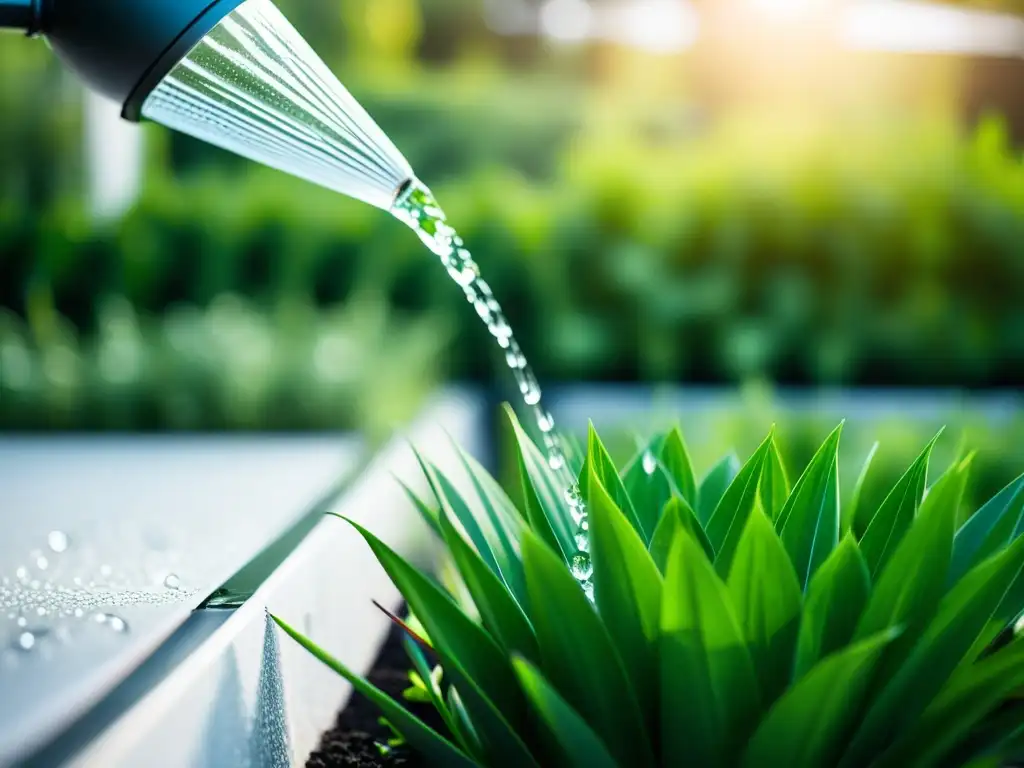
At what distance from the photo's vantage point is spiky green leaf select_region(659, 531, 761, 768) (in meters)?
0.75

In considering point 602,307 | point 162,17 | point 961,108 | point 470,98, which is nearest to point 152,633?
point 162,17

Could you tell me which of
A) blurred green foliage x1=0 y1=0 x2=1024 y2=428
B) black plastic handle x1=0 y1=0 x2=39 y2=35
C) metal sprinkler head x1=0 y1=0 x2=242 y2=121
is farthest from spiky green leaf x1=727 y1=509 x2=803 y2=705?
blurred green foliage x1=0 y1=0 x2=1024 y2=428

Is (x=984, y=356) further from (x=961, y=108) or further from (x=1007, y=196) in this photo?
(x=961, y=108)

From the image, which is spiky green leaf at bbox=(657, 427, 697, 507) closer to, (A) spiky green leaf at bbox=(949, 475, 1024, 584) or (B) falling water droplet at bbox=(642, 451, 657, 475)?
(B) falling water droplet at bbox=(642, 451, 657, 475)

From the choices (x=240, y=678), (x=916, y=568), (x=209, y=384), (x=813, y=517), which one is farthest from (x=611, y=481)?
(x=209, y=384)

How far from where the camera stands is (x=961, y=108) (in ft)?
34.6

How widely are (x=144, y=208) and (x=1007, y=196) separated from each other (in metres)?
4.28

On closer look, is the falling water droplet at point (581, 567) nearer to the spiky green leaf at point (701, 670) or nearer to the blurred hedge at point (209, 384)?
the spiky green leaf at point (701, 670)

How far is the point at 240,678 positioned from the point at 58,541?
2.80 feet

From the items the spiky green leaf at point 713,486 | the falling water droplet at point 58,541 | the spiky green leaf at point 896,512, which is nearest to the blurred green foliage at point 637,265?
the falling water droplet at point 58,541

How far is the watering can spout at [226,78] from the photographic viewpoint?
931 millimetres

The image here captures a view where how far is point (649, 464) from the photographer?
1179mm

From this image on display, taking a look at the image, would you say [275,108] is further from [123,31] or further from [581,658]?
[581,658]

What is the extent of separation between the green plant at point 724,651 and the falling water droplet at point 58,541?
913 mm
